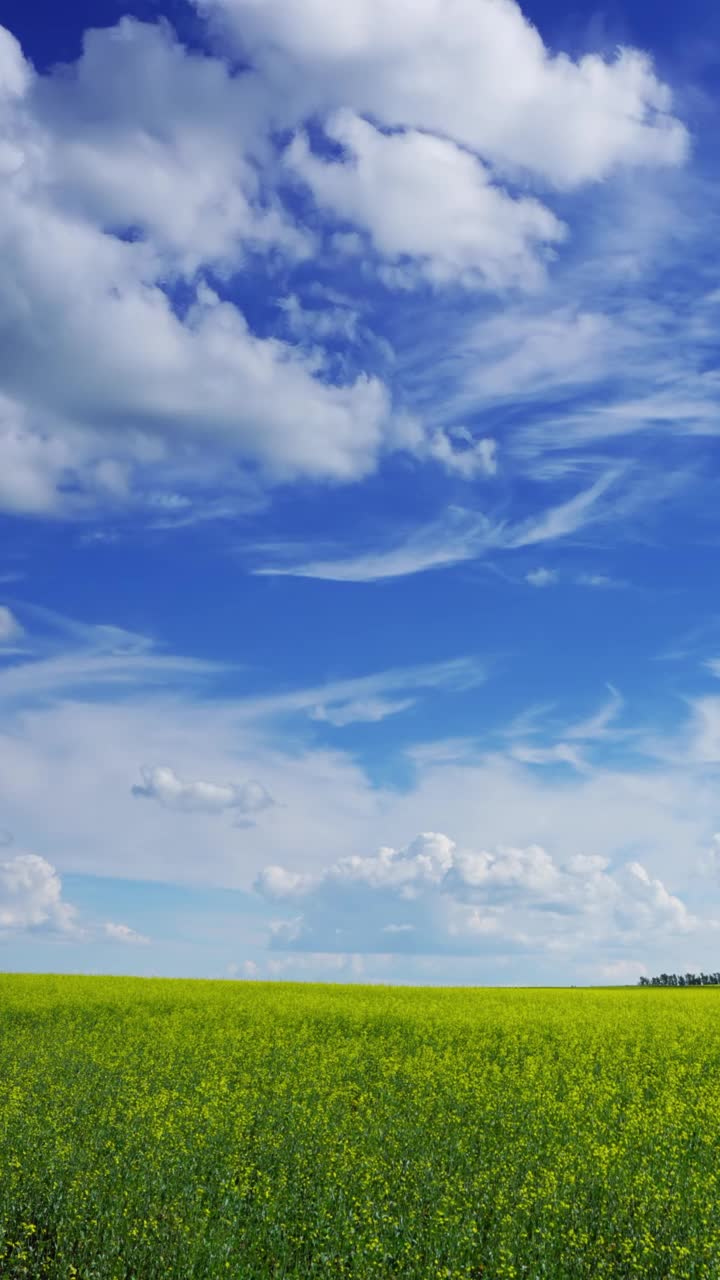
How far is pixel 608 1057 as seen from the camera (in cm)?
2503

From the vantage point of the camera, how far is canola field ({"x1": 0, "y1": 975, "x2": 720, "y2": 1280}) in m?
12.7

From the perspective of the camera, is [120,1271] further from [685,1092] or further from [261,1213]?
[685,1092]

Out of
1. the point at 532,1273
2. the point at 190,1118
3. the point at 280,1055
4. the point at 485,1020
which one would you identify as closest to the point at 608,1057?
the point at 485,1020

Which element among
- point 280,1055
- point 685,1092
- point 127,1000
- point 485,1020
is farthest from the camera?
point 127,1000

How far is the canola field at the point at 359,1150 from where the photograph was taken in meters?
12.7

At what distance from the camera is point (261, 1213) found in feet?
44.7

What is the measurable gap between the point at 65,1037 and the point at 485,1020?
13.3 m

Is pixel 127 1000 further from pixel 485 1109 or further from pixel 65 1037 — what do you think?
pixel 485 1109

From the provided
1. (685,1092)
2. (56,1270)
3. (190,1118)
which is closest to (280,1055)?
(190,1118)

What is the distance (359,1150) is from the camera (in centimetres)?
1634

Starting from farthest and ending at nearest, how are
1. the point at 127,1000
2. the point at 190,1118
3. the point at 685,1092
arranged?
the point at 127,1000, the point at 685,1092, the point at 190,1118

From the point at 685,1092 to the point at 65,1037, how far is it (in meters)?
17.9

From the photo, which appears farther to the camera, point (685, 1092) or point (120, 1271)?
point (685, 1092)

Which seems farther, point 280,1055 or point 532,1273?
point 280,1055
